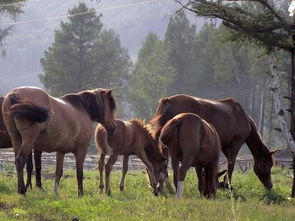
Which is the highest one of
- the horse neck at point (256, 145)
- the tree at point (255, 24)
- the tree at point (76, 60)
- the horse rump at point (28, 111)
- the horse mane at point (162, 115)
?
the tree at point (76, 60)

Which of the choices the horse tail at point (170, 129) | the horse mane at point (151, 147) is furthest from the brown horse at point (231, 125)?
the horse tail at point (170, 129)

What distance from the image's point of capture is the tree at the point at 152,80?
59188 millimetres

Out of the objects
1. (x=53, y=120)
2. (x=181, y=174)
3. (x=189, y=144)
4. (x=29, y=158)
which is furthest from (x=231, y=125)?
(x=53, y=120)

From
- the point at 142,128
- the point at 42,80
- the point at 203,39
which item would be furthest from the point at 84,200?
the point at 203,39

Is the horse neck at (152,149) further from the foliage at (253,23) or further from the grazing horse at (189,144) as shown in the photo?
the foliage at (253,23)

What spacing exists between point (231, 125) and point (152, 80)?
1771 inches

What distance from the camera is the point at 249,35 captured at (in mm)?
13195

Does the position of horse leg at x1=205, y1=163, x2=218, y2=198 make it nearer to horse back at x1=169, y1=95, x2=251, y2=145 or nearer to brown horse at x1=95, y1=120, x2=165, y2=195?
brown horse at x1=95, y1=120, x2=165, y2=195

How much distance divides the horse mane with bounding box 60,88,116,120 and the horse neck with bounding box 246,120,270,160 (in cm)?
482

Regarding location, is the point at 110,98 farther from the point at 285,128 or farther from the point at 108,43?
the point at 108,43

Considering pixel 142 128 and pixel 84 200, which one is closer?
pixel 84 200

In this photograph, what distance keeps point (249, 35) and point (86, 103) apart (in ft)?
13.8

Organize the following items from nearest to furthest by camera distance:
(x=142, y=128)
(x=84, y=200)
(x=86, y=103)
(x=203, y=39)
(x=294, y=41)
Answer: (x=84, y=200) < (x=86, y=103) < (x=294, y=41) < (x=142, y=128) < (x=203, y=39)

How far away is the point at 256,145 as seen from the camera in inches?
617
